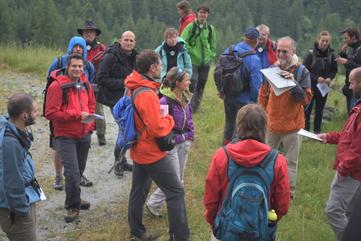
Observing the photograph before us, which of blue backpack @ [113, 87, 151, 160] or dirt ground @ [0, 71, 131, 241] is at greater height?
blue backpack @ [113, 87, 151, 160]

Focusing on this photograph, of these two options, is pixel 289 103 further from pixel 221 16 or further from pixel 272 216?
pixel 221 16

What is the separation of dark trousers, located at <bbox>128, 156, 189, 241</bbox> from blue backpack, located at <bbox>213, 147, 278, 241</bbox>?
1.33 meters

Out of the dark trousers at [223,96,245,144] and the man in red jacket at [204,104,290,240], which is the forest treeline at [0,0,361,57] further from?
the man in red jacket at [204,104,290,240]

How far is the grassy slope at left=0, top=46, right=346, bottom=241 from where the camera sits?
16.5ft

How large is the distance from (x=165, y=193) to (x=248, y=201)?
1.61 metres

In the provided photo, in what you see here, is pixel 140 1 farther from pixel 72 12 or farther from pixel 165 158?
pixel 165 158

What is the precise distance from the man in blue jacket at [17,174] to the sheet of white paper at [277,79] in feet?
9.14

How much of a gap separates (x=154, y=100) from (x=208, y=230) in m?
1.81

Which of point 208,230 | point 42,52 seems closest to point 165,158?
point 208,230

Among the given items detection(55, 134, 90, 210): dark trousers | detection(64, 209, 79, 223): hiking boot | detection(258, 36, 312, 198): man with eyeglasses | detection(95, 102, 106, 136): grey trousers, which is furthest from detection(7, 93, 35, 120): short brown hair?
detection(95, 102, 106, 136): grey trousers

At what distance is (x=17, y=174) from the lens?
3.51 metres

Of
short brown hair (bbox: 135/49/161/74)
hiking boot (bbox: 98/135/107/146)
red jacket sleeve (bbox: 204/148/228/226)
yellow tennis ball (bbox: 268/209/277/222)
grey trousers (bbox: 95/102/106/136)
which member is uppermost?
short brown hair (bbox: 135/49/161/74)

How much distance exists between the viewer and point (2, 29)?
180ft

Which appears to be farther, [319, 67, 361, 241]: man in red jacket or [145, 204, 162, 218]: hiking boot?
[145, 204, 162, 218]: hiking boot
